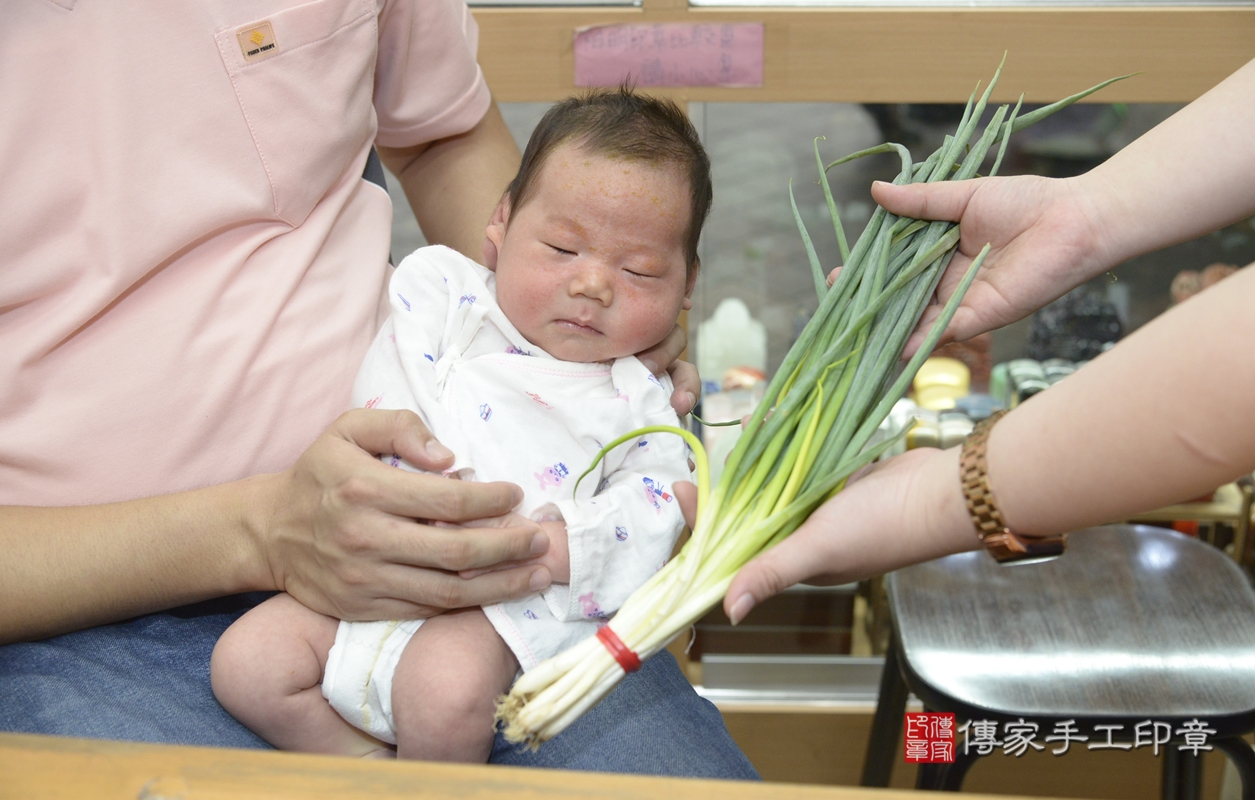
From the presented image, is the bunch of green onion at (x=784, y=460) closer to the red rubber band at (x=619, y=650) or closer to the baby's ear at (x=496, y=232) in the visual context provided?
the red rubber band at (x=619, y=650)

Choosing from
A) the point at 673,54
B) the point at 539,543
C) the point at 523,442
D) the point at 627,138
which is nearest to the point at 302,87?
the point at 627,138

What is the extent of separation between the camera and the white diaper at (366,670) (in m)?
0.93

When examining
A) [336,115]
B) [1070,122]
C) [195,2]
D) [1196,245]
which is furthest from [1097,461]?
[1196,245]

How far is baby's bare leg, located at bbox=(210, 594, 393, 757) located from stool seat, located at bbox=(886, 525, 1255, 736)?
0.83 meters

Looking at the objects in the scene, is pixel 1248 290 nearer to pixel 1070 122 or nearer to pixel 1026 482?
pixel 1026 482

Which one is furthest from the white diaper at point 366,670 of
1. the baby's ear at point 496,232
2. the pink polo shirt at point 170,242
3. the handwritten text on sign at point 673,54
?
the handwritten text on sign at point 673,54

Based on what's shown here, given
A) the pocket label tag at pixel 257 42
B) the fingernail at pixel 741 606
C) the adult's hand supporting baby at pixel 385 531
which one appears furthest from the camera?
the pocket label tag at pixel 257 42

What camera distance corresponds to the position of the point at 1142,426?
0.68m

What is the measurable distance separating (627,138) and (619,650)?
0.59m

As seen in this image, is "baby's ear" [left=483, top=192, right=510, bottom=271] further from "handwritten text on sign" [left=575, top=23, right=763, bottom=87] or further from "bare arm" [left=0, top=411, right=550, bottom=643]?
"handwritten text on sign" [left=575, top=23, right=763, bottom=87]

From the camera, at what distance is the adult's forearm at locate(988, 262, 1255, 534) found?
641 mm

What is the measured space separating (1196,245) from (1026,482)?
1784 mm

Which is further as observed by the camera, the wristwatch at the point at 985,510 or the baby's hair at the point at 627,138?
the baby's hair at the point at 627,138

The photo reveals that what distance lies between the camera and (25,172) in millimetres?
922
